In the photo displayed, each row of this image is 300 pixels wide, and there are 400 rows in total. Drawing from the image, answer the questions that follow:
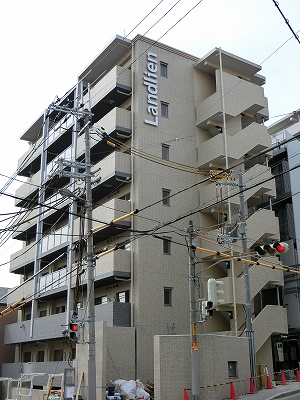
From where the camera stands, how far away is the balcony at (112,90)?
3256 cm

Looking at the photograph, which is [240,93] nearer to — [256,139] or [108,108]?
[256,139]

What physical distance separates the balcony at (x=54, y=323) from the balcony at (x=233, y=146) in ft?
36.3

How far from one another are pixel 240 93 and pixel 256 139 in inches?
133

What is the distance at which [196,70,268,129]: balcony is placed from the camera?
3375cm

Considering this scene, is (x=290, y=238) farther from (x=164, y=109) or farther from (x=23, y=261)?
(x=23, y=261)

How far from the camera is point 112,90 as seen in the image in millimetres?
32625

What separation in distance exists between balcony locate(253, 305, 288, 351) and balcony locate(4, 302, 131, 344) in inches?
289

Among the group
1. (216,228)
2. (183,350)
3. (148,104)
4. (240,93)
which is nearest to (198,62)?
(240,93)

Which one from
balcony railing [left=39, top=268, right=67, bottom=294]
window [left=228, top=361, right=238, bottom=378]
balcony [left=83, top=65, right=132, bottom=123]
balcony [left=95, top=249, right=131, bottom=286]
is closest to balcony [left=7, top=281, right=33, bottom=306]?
balcony railing [left=39, top=268, right=67, bottom=294]

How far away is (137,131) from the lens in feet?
103

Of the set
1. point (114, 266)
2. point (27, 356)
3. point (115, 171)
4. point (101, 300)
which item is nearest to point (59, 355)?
point (101, 300)

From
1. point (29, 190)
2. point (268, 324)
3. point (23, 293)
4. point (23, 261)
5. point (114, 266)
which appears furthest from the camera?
point (29, 190)

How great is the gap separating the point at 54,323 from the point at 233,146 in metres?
16.3

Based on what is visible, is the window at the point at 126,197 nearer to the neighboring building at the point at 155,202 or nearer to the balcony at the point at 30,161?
the neighboring building at the point at 155,202
